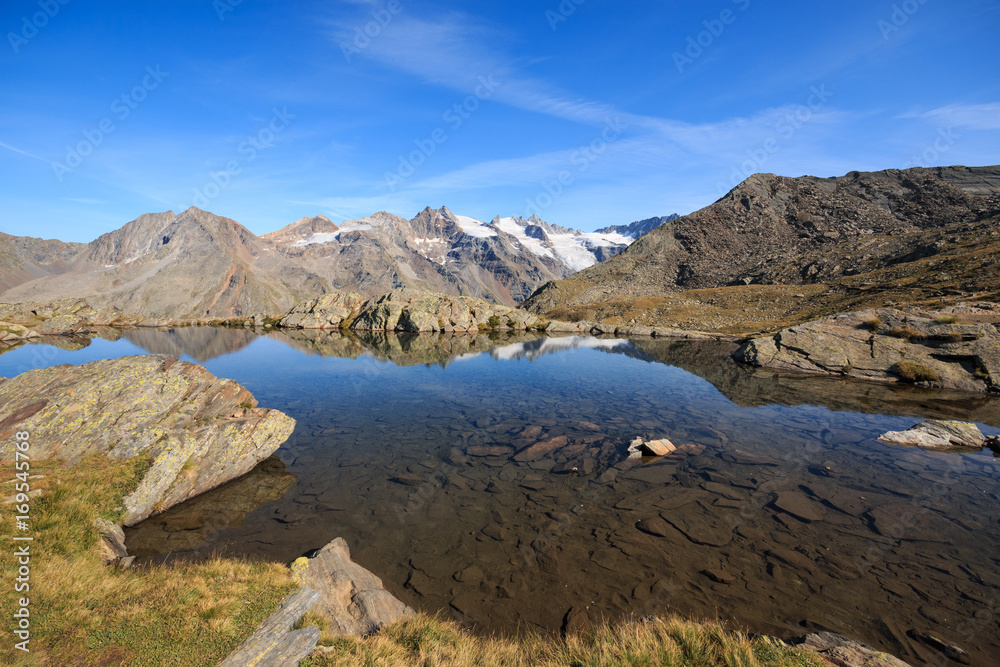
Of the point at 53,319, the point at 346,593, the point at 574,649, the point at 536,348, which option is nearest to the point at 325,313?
the point at 53,319

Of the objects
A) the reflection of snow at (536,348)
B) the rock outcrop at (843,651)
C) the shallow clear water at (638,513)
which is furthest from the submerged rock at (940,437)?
the reflection of snow at (536,348)

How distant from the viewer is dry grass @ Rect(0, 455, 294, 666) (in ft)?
24.5

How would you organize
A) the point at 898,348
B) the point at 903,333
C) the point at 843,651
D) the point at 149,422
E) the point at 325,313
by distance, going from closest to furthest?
1. the point at 843,651
2. the point at 149,422
3. the point at 898,348
4. the point at 903,333
5. the point at 325,313

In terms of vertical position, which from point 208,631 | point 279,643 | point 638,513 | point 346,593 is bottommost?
point 638,513

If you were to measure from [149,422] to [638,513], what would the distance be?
22.5m

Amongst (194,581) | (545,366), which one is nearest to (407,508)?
(194,581)

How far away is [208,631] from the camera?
27.1 ft

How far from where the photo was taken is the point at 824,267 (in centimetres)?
12369

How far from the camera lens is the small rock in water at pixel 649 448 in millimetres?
21984

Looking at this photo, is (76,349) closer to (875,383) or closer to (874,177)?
(875,383)

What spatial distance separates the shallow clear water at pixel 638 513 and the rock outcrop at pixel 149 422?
4.12ft

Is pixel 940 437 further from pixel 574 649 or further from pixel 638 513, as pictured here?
pixel 574 649

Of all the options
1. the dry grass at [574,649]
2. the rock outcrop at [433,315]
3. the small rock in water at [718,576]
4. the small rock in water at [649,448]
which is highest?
the rock outcrop at [433,315]

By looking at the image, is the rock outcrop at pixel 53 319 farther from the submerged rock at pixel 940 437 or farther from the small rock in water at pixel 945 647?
the submerged rock at pixel 940 437
